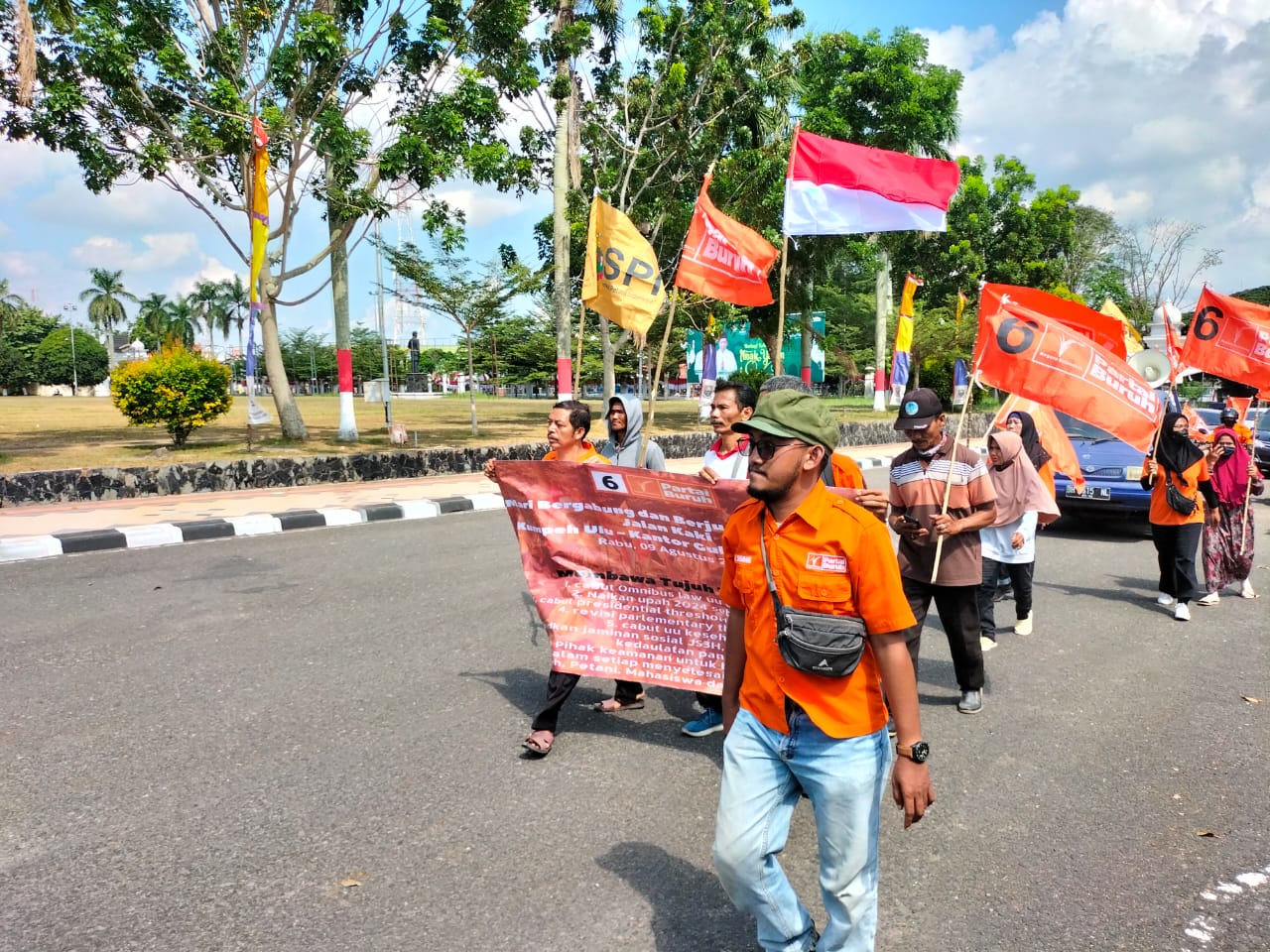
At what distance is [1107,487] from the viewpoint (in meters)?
9.62

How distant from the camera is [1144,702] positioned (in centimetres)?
465

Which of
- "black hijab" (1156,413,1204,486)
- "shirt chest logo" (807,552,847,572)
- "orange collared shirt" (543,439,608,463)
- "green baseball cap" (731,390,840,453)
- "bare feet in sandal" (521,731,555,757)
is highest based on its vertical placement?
"green baseball cap" (731,390,840,453)

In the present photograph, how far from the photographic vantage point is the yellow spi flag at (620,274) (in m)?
6.59

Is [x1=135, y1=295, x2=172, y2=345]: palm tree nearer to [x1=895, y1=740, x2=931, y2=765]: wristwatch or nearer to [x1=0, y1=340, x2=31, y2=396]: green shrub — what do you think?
[x1=0, y1=340, x2=31, y2=396]: green shrub

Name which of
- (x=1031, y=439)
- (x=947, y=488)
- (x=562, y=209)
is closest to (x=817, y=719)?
(x=947, y=488)

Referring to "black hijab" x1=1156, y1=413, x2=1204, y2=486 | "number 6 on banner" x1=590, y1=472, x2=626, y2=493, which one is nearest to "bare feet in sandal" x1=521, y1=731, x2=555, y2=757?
"number 6 on banner" x1=590, y1=472, x2=626, y2=493

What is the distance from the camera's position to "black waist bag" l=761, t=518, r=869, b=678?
2002mm

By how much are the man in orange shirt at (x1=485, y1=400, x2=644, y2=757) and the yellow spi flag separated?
240 cm

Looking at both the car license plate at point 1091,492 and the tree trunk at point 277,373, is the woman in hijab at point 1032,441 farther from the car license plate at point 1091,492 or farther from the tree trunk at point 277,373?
the tree trunk at point 277,373

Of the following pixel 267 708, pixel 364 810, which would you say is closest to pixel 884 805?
pixel 364 810

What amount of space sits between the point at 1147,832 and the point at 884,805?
3.11 ft

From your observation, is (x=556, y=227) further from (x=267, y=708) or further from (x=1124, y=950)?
(x=1124, y=950)

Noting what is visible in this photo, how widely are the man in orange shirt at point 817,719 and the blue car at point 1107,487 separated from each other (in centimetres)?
846

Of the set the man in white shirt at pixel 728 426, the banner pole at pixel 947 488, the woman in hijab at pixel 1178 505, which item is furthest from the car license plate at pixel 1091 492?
the man in white shirt at pixel 728 426
